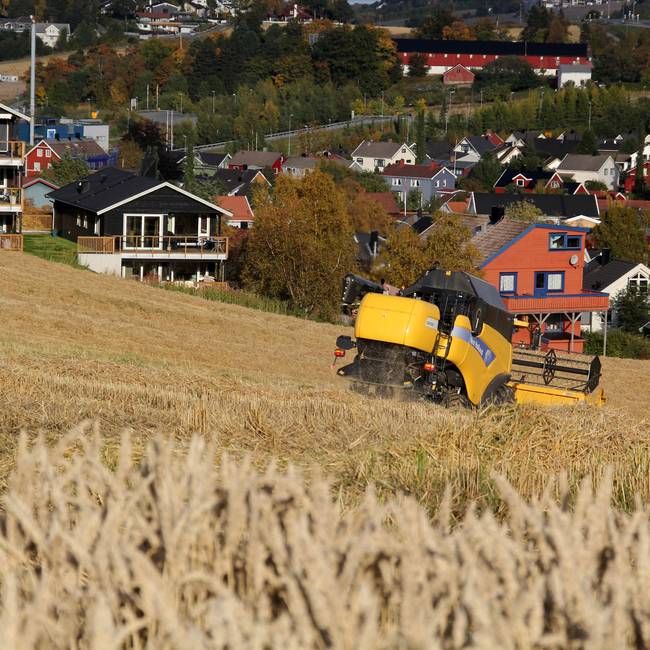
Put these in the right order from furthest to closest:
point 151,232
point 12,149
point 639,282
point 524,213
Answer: point 524,213 < point 639,282 < point 151,232 < point 12,149

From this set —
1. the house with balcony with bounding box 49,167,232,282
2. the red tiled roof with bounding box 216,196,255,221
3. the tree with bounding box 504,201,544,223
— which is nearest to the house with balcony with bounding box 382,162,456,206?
the red tiled roof with bounding box 216,196,255,221

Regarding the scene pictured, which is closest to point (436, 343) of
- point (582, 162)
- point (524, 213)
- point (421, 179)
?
point (524, 213)

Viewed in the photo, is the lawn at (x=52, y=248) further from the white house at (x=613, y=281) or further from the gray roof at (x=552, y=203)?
the gray roof at (x=552, y=203)

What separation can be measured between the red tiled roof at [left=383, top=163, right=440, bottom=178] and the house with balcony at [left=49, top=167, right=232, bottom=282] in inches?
2609

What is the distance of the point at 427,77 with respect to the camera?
629 ft

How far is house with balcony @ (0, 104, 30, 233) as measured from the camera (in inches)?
1778

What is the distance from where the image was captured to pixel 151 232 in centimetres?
5016

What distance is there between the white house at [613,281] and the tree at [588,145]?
64.5 meters

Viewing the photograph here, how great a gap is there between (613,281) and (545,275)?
34.5 feet

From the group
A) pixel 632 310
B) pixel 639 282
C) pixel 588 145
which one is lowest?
pixel 632 310

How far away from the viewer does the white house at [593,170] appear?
122 meters

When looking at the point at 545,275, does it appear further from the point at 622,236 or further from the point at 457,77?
the point at 457,77

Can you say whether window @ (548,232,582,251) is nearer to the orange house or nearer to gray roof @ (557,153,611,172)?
the orange house

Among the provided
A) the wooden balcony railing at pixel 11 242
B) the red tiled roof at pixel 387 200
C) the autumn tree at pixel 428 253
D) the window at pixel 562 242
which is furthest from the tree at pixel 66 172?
the window at pixel 562 242
